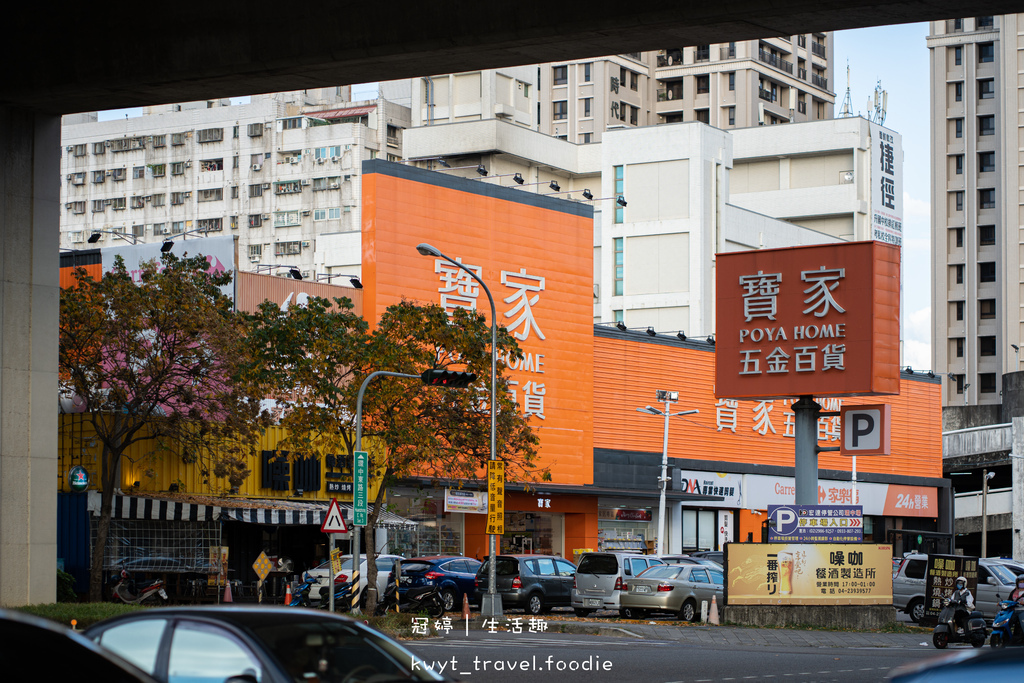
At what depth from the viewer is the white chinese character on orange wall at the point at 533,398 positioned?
1956 inches

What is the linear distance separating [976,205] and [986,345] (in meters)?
11.1

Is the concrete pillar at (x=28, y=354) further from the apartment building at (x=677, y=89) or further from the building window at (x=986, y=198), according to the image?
the building window at (x=986, y=198)

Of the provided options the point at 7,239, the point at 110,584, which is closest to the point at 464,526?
the point at 110,584

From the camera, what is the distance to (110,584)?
116 ft

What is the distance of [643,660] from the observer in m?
20.8

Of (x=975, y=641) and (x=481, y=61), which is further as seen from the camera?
(x=975, y=641)

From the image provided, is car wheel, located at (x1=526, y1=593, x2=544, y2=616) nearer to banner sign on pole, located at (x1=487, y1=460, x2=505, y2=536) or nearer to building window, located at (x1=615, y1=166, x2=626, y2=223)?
banner sign on pole, located at (x1=487, y1=460, x2=505, y2=536)

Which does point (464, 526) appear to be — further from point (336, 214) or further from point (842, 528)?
point (336, 214)

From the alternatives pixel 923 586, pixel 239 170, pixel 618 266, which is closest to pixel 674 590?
pixel 923 586

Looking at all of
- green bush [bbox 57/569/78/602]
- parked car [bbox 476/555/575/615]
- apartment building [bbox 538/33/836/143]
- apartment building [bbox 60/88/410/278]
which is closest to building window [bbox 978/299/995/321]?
apartment building [bbox 538/33/836/143]

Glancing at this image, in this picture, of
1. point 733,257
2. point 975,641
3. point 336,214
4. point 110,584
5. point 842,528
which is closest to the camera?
point 975,641

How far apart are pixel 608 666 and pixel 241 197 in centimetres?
8158

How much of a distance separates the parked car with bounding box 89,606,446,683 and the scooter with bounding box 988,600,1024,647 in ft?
48.4

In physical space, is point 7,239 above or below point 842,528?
above
